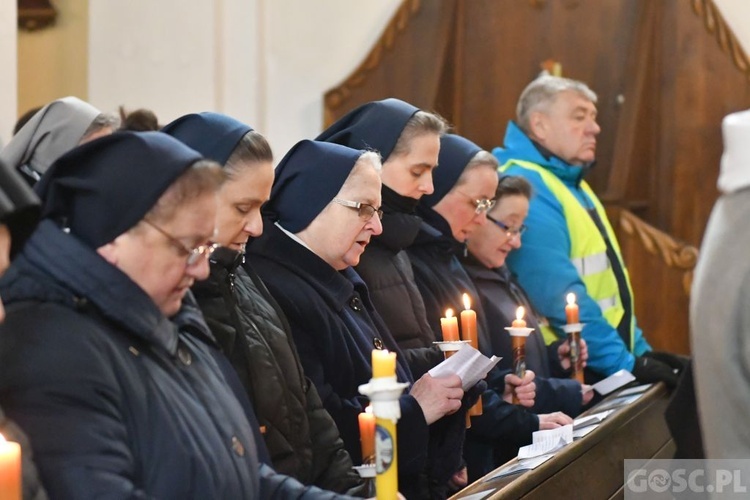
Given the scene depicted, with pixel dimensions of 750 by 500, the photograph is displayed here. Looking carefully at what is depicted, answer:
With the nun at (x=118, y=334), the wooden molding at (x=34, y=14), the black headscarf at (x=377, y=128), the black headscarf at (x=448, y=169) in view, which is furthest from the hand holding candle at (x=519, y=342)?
the wooden molding at (x=34, y=14)

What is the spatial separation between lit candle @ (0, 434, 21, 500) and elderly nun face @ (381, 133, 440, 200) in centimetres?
259

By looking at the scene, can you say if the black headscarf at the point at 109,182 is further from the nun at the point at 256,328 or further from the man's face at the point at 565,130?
the man's face at the point at 565,130

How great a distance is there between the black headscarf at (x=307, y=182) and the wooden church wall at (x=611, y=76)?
435 centimetres

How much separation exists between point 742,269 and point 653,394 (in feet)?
9.12

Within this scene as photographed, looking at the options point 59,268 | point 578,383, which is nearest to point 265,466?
point 59,268

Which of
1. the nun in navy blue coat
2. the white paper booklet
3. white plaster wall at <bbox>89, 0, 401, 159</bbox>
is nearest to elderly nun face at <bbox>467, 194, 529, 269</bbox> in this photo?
the white paper booklet

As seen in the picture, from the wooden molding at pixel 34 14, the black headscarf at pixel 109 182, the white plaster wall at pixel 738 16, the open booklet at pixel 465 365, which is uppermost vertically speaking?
the white plaster wall at pixel 738 16

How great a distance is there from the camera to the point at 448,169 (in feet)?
15.7

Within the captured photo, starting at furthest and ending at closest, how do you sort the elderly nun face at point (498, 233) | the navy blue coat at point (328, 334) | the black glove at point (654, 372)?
1. the black glove at point (654, 372)
2. the elderly nun face at point (498, 233)
3. the navy blue coat at point (328, 334)

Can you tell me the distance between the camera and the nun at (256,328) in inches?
119

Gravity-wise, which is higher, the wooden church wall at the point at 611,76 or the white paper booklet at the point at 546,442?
the wooden church wall at the point at 611,76

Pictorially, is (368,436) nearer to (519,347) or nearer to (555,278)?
(519,347)

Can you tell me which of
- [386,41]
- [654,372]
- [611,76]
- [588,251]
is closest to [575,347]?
[654,372]

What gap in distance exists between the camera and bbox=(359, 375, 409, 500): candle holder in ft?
7.22
